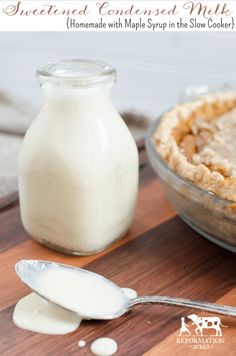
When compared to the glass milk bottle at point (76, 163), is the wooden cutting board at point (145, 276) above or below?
below

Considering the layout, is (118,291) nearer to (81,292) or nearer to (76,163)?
(81,292)

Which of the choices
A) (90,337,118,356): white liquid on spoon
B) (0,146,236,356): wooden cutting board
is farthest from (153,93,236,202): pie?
(90,337,118,356): white liquid on spoon

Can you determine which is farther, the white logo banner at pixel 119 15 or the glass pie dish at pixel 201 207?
the white logo banner at pixel 119 15

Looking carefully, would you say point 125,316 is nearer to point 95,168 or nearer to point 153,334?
point 153,334

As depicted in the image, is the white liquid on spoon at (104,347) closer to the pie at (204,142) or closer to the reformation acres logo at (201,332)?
the reformation acres logo at (201,332)

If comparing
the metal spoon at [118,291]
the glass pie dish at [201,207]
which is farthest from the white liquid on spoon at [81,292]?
the glass pie dish at [201,207]

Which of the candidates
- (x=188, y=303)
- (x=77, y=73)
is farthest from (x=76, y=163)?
(x=188, y=303)

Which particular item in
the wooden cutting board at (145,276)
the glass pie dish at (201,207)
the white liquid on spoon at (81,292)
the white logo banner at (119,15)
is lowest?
the wooden cutting board at (145,276)

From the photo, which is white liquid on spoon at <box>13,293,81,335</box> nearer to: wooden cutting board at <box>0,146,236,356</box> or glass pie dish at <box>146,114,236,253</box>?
wooden cutting board at <box>0,146,236,356</box>
